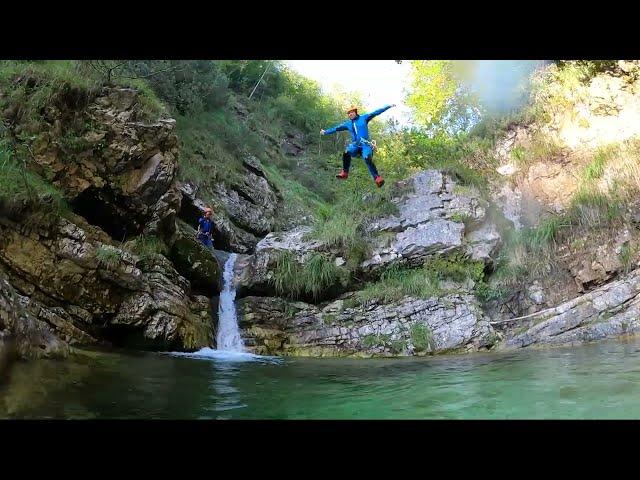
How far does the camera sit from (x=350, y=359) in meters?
7.91

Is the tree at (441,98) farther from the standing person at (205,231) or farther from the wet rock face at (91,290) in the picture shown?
the wet rock face at (91,290)

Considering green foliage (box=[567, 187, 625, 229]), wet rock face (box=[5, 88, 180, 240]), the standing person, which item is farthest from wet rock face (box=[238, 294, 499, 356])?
green foliage (box=[567, 187, 625, 229])

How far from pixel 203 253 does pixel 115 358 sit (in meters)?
3.79

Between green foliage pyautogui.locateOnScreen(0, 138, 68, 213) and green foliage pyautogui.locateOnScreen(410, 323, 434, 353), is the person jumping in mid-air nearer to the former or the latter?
green foliage pyautogui.locateOnScreen(410, 323, 434, 353)

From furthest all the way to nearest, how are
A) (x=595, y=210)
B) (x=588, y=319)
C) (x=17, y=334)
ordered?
(x=595, y=210) → (x=588, y=319) → (x=17, y=334)

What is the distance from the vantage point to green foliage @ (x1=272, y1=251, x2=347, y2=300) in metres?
9.52

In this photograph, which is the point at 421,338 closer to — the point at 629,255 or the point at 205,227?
the point at 629,255

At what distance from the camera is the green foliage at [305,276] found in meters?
9.52

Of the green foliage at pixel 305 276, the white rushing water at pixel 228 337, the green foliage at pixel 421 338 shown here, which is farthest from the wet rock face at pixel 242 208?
the green foliage at pixel 421 338

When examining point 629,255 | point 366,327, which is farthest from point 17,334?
point 629,255

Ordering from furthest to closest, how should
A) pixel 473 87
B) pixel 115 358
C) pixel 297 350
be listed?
pixel 473 87 < pixel 297 350 < pixel 115 358

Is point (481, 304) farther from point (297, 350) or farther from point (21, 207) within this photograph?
point (21, 207)

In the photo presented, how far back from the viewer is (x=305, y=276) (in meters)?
9.54
